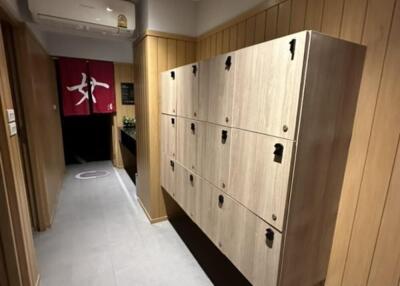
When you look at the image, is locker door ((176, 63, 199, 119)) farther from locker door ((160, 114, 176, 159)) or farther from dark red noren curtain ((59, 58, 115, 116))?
dark red noren curtain ((59, 58, 115, 116))

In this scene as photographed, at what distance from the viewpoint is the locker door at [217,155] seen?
4.70 ft

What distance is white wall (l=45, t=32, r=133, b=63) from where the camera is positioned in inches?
150

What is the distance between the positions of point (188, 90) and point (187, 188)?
87 cm

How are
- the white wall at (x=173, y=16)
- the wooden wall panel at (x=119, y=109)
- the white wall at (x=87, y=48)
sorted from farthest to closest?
the wooden wall panel at (x=119, y=109)
the white wall at (x=87, y=48)
the white wall at (x=173, y=16)

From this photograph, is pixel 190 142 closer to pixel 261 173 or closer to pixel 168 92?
pixel 168 92

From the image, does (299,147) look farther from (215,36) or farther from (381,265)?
(215,36)

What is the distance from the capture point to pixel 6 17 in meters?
1.93

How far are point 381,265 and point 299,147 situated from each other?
816 millimetres

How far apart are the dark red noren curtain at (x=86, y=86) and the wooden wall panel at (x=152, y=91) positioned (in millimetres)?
1875

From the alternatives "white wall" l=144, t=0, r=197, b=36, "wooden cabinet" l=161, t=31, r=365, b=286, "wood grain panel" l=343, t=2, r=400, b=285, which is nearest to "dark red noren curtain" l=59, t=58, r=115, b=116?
"white wall" l=144, t=0, r=197, b=36

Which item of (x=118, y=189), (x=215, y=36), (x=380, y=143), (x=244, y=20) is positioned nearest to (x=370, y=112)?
(x=380, y=143)

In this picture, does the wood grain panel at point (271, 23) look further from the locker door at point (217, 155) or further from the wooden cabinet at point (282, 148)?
the locker door at point (217, 155)

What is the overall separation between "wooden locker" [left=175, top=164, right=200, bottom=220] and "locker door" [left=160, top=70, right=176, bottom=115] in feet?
1.93

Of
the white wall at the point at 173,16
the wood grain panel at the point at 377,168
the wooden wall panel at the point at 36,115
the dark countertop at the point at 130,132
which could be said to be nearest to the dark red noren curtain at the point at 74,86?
the dark countertop at the point at 130,132
